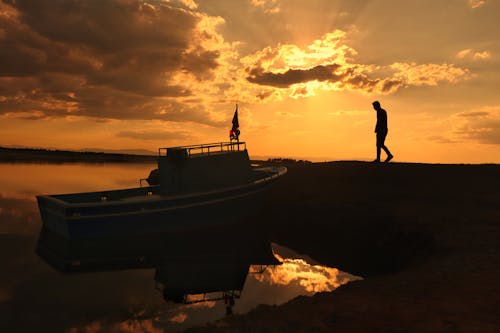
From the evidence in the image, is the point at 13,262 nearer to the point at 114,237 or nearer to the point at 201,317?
the point at 114,237

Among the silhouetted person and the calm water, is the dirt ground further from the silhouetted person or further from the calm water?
the silhouetted person

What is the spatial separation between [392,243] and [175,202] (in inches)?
349

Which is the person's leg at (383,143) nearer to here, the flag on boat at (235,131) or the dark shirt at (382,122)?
the dark shirt at (382,122)

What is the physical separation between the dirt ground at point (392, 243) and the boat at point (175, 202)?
2.67 metres

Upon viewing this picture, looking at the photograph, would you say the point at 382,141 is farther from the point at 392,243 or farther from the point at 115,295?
the point at 115,295

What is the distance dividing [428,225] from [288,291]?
21.0 ft

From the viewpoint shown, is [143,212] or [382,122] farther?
[382,122]

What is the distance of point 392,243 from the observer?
13922mm

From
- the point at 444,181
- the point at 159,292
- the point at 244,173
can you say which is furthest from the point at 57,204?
the point at 444,181

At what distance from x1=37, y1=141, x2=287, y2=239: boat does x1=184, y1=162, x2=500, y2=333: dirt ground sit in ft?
8.76

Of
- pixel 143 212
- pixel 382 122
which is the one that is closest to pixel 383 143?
pixel 382 122

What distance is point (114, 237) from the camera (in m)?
16.0

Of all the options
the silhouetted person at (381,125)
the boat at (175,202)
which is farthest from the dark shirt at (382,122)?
the boat at (175,202)

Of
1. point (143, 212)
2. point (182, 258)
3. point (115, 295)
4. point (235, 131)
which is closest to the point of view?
point (115, 295)
